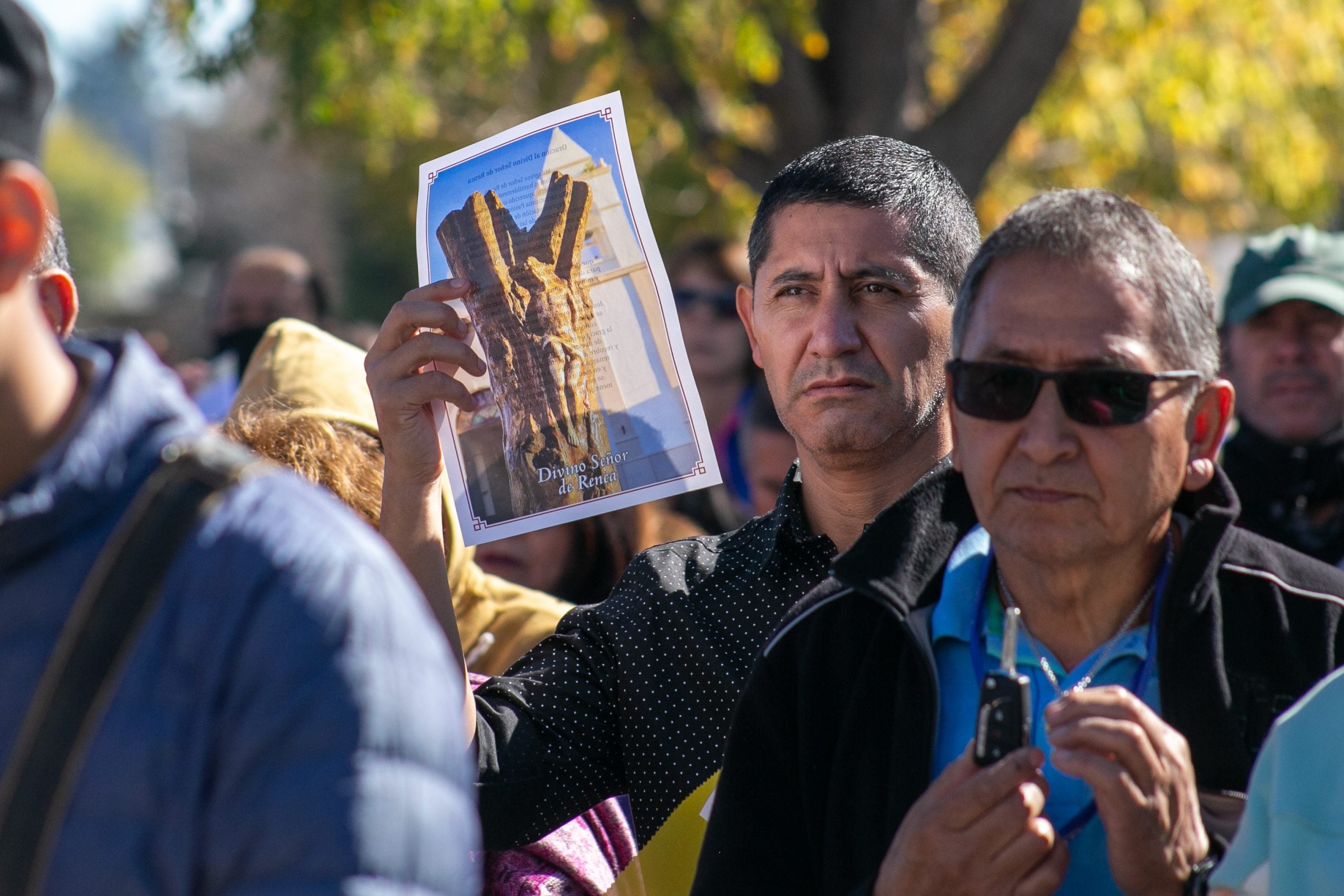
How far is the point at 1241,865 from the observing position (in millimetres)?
1582

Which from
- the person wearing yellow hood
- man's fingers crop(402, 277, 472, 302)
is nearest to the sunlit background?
the person wearing yellow hood

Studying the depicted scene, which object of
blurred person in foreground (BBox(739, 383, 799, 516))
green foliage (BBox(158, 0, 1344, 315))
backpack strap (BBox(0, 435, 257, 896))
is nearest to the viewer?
backpack strap (BBox(0, 435, 257, 896))

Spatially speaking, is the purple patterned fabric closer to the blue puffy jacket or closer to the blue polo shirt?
the blue polo shirt

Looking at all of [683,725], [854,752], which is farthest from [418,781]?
[683,725]

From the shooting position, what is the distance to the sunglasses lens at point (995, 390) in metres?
1.96

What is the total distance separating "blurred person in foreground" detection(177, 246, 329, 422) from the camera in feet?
22.3

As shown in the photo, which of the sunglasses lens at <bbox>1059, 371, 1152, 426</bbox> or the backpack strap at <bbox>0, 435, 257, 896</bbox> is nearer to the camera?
the backpack strap at <bbox>0, 435, 257, 896</bbox>

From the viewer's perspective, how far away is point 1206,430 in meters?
2.03

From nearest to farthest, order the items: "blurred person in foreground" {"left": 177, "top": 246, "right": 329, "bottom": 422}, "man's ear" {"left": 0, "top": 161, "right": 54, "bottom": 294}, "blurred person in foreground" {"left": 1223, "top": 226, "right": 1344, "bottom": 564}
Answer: "man's ear" {"left": 0, "top": 161, "right": 54, "bottom": 294}, "blurred person in foreground" {"left": 1223, "top": 226, "right": 1344, "bottom": 564}, "blurred person in foreground" {"left": 177, "top": 246, "right": 329, "bottom": 422}

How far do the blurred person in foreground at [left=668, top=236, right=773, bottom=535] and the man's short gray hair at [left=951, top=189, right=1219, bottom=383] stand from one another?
12.7 ft

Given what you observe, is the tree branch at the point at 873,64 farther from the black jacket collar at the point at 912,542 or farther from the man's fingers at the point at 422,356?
the black jacket collar at the point at 912,542

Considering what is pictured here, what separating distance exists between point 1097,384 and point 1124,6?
8788 mm

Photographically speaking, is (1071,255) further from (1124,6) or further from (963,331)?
(1124,6)

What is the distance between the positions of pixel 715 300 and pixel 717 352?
0.21 m
